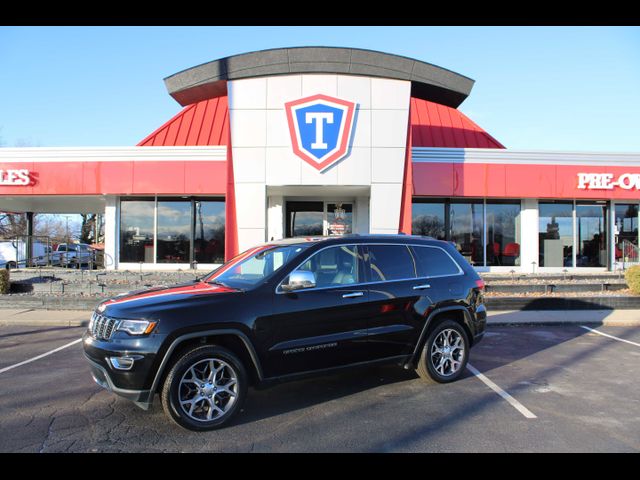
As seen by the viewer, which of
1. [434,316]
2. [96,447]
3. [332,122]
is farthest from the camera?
[332,122]

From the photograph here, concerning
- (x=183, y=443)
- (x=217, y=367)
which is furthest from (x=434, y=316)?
(x=183, y=443)

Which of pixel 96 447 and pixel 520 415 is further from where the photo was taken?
pixel 520 415

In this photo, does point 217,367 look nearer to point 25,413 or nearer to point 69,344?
point 25,413

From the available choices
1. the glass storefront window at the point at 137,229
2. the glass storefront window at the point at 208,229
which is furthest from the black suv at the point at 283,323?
the glass storefront window at the point at 137,229

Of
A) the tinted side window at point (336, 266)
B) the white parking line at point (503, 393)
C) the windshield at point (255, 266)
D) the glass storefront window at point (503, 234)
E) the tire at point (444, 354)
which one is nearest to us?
the white parking line at point (503, 393)

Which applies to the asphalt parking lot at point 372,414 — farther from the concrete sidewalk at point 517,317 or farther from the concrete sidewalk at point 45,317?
the concrete sidewalk at point 517,317

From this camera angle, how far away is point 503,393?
17.5 ft

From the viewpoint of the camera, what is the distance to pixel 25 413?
465 cm

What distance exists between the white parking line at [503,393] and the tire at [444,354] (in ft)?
1.08

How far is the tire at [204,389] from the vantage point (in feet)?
13.4

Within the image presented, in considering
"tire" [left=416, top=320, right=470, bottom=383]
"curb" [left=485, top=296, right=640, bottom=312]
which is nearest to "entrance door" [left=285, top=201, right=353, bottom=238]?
"curb" [left=485, top=296, right=640, bottom=312]

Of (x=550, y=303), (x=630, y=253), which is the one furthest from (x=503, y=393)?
(x=630, y=253)
